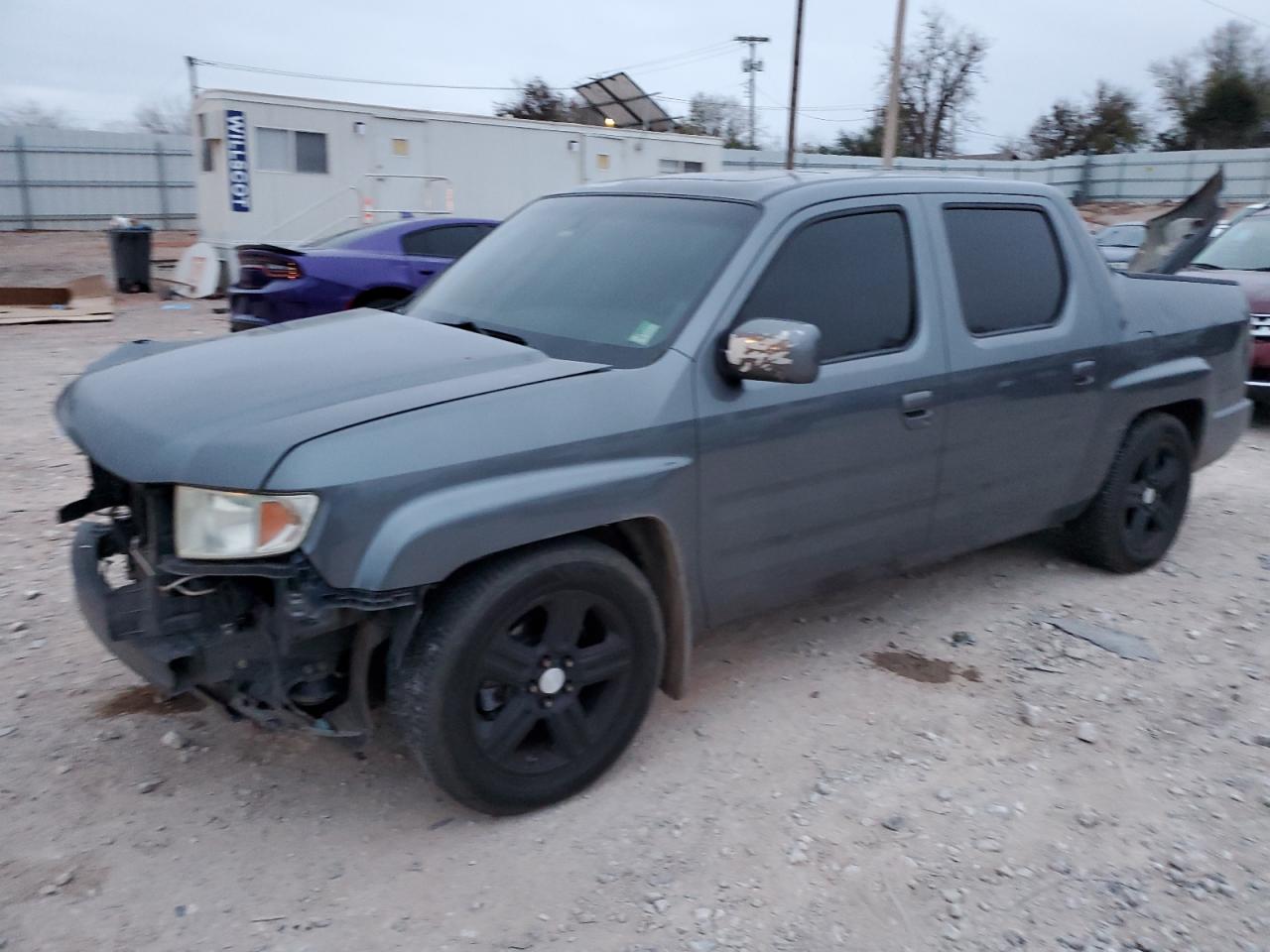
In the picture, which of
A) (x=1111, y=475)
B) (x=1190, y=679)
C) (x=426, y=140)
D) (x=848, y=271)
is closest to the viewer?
(x=848, y=271)

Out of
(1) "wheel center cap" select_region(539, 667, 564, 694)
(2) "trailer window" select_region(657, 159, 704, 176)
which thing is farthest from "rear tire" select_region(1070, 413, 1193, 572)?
(2) "trailer window" select_region(657, 159, 704, 176)

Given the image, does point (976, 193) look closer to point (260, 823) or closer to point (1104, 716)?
point (1104, 716)

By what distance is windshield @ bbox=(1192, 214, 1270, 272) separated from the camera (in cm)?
895

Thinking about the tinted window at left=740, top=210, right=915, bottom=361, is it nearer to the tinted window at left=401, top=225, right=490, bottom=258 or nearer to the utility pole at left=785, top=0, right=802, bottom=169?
the tinted window at left=401, top=225, right=490, bottom=258

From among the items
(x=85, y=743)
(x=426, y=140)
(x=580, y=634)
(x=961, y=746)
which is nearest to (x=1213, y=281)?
Result: (x=961, y=746)

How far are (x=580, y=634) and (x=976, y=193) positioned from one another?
2.43 m

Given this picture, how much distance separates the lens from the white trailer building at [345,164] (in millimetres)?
15023

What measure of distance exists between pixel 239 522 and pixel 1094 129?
54575mm

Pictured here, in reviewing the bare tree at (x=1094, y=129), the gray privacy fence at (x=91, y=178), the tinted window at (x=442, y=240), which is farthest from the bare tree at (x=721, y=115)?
the tinted window at (x=442, y=240)

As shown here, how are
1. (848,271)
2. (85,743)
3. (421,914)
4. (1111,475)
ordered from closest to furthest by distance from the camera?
(421,914), (85,743), (848,271), (1111,475)

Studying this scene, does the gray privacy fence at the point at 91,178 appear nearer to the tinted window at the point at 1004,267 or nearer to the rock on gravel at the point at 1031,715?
the tinted window at the point at 1004,267

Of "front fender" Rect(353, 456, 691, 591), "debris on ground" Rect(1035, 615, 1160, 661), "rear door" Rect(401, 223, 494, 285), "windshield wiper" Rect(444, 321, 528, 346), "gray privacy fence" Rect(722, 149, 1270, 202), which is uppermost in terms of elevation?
"gray privacy fence" Rect(722, 149, 1270, 202)

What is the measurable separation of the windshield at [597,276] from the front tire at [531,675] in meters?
0.71

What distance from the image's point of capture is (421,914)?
9.02ft
